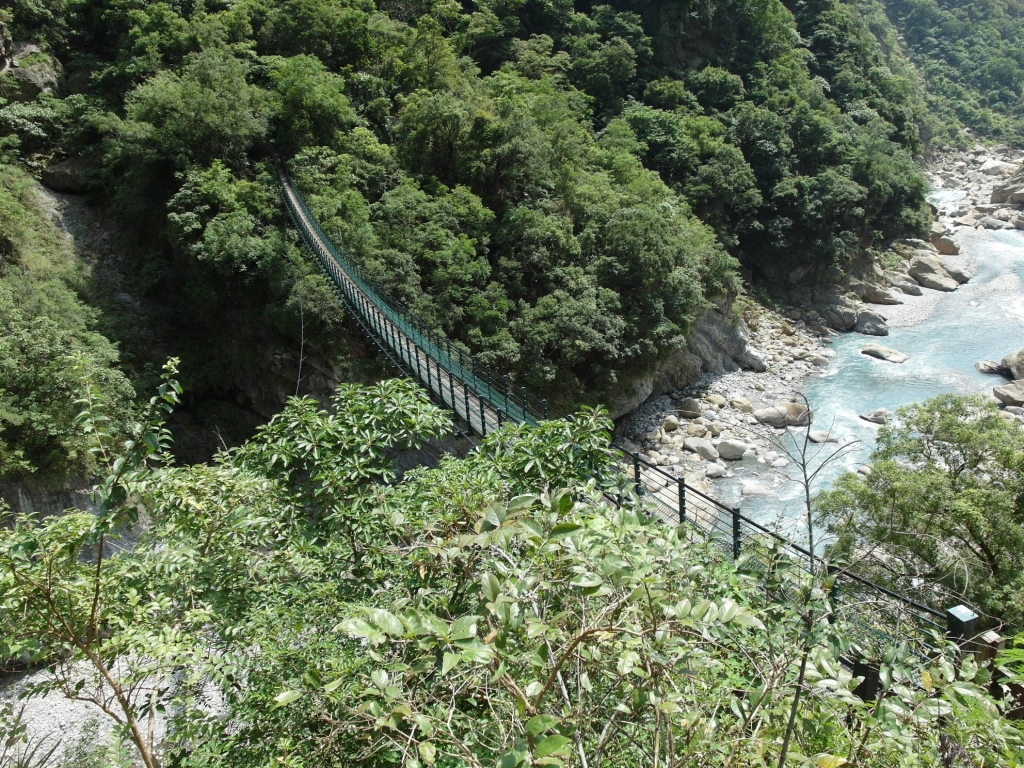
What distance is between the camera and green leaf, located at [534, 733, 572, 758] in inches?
40.4

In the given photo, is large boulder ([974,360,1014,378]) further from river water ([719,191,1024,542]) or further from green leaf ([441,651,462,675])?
green leaf ([441,651,462,675])

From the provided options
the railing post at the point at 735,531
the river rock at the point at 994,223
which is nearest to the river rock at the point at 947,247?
the river rock at the point at 994,223

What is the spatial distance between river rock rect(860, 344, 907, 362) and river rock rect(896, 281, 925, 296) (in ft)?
16.0

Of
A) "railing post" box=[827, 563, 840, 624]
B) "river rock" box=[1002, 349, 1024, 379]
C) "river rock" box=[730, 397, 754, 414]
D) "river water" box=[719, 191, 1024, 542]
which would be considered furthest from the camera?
"river rock" box=[1002, 349, 1024, 379]

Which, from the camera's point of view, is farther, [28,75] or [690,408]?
[28,75]

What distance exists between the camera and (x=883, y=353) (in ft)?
54.6

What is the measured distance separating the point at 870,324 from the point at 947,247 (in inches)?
316

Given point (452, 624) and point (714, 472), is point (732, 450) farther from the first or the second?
point (452, 624)

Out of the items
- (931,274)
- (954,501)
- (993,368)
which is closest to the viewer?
(954,501)

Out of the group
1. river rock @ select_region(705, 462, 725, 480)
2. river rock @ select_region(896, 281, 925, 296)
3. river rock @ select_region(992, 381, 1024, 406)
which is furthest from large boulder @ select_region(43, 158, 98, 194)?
river rock @ select_region(896, 281, 925, 296)

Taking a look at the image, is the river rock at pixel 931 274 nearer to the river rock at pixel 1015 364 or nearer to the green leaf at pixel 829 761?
the river rock at pixel 1015 364

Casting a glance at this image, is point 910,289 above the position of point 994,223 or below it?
below

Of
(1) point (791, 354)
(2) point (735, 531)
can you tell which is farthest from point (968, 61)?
(2) point (735, 531)

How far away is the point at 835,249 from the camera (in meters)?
19.2
